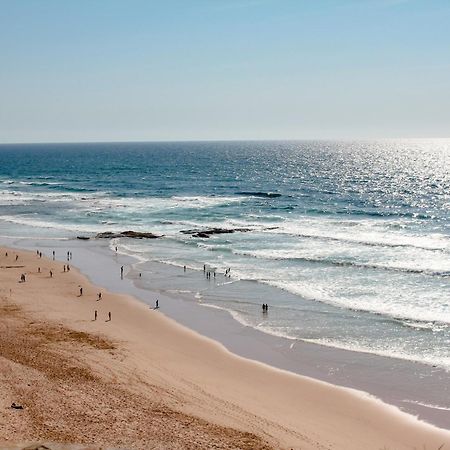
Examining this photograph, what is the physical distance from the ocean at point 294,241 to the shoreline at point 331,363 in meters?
1.13

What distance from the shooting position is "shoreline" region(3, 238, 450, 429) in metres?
27.2

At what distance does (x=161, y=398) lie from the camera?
25.1 m

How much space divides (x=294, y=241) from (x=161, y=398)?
1617 inches

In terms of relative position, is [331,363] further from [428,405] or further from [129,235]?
[129,235]

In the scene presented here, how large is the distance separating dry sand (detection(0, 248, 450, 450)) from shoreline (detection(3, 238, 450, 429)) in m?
1.01

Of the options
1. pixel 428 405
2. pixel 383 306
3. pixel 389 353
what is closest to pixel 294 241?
pixel 383 306

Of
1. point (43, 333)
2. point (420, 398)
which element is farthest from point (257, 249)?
point (420, 398)

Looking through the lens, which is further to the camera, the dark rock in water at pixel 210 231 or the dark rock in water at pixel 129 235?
the dark rock in water at pixel 210 231

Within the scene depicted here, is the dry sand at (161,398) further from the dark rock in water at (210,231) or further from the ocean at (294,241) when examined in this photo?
the dark rock in water at (210,231)

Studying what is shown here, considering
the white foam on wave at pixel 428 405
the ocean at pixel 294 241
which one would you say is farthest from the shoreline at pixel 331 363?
the ocean at pixel 294 241

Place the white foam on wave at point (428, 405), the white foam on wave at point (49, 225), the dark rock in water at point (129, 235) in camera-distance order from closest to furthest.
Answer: the white foam on wave at point (428, 405) → the dark rock in water at point (129, 235) → the white foam on wave at point (49, 225)

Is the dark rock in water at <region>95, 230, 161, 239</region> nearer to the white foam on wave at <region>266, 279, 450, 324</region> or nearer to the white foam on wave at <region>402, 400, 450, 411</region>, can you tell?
the white foam on wave at <region>266, 279, 450, 324</region>

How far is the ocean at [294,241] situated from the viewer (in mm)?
37969

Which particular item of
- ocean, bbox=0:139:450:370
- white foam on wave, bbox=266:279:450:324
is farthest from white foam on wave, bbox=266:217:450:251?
white foam on wave, bbox=266:279:450:324
